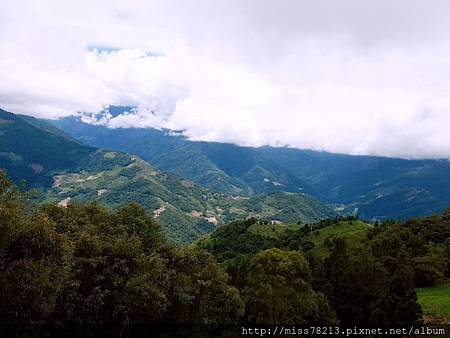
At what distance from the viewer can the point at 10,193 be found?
39.7 m

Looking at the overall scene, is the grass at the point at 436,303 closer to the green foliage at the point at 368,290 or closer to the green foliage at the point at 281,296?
the green foliage at the point at 368,290

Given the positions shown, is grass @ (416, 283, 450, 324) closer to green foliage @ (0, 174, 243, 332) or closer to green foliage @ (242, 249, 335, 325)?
green foliage @ (242, 249, 335, 325)

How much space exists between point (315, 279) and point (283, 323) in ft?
53.6

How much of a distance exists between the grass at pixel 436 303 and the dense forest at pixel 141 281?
3.61 metres

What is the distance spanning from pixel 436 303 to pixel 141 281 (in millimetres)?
40795

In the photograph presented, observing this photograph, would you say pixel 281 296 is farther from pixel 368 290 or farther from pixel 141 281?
pixel 141 281

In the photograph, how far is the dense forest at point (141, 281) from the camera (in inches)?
1494

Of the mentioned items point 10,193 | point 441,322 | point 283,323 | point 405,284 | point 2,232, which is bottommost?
point 283,323

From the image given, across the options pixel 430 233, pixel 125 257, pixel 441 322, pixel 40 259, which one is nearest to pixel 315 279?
pixel 441 322

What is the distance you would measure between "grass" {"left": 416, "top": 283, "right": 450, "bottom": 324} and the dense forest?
361 cm

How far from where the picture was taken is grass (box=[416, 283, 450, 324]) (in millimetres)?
51119

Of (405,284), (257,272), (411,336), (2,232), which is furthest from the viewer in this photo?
(257,272)

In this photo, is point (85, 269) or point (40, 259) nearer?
point (40, 259)

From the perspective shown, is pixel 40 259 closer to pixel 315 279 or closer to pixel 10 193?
pixel 10 193
